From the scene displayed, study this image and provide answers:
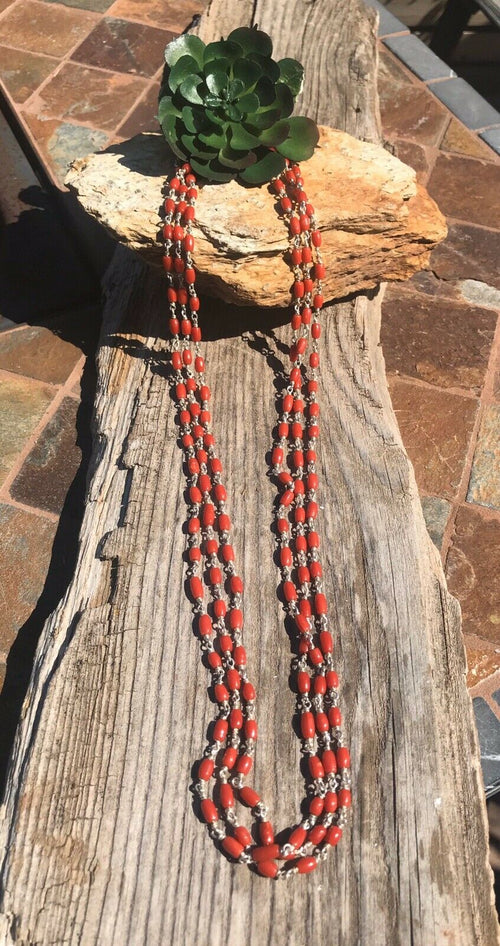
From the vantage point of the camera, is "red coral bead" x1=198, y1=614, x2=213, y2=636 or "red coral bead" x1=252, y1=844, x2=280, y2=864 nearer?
"red coral bead" x1=252, y1=844, x2=280, y2=864

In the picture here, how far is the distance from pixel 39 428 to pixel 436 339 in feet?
4.77

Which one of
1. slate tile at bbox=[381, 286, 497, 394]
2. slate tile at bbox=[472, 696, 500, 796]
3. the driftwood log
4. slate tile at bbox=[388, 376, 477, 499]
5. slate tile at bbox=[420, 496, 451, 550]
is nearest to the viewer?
the driftwood log

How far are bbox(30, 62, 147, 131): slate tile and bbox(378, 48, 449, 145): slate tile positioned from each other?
1.17 metres

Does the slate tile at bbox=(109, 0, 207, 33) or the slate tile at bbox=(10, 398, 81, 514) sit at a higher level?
the slate tile at bbox=(109, 0, 207, 33)

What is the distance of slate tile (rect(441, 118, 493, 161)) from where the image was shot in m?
3.32

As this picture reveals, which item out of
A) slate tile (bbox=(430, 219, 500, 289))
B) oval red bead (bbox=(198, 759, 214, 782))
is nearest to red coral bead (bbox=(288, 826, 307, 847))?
oval red bead (bbox=(198, 759, 214, 782))

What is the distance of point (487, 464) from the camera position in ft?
8.05

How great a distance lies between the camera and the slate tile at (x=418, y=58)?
12.0 ft

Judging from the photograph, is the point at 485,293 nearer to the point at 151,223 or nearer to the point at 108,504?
the point at 151,223

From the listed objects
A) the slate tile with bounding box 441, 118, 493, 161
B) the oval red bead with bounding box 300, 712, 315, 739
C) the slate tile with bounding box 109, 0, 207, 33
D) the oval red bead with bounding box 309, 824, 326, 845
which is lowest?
the oval red bead with bounding box 309, 824, 326, 845

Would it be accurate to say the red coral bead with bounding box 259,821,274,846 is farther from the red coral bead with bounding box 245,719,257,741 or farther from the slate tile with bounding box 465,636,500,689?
the slate tile with bounding box 465,636,500,689

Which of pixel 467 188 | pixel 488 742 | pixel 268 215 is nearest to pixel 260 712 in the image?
pixel 488 742

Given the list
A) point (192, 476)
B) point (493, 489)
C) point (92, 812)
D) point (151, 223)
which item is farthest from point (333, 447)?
point (92, 812)

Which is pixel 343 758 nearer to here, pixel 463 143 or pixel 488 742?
pixel 488 742
